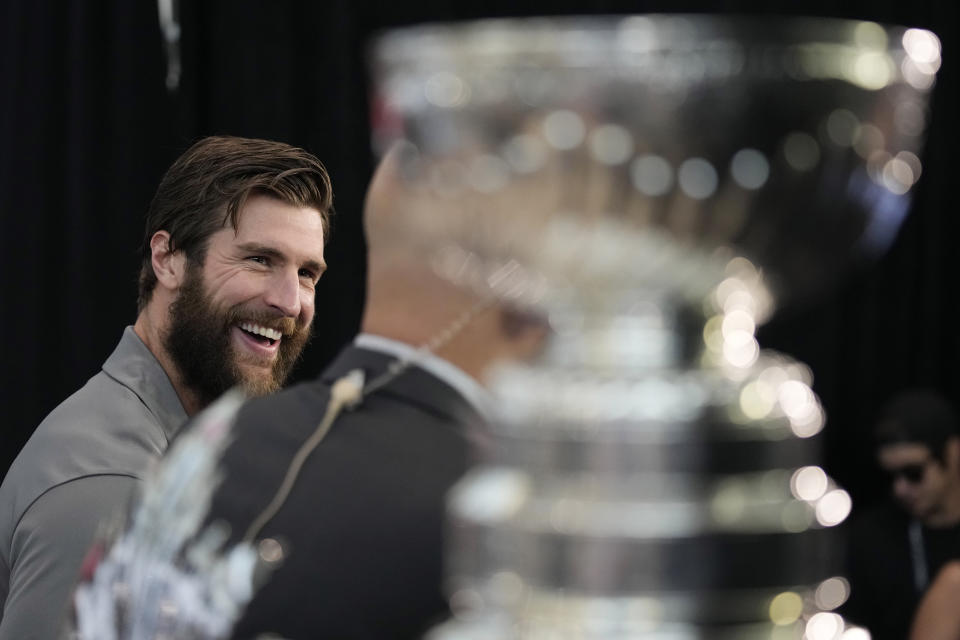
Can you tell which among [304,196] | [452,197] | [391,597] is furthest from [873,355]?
[452,197]

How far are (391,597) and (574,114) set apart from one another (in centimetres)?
35

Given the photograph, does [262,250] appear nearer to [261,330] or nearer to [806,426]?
[261,330]

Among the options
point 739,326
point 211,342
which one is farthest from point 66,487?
point 739,326

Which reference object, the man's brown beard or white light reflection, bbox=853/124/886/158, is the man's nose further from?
white light reflection, bbox=853/124/886/158

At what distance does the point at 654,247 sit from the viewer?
1.50 feet

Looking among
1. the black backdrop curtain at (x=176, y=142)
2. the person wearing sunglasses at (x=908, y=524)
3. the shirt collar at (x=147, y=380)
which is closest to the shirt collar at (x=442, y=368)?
the shirt collar at (x=147, y=380)

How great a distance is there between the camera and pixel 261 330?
5.97 feet

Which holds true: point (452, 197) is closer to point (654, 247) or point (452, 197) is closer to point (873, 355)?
point (654, 247)

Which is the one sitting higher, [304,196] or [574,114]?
[574,114]

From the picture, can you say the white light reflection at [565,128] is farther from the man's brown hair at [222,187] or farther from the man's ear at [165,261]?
the man's ear at [165,261]

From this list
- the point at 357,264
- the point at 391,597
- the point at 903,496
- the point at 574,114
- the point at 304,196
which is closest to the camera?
the point at 574,114

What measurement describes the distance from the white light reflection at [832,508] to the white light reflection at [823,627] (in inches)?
1.3

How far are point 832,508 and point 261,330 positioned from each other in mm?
1422

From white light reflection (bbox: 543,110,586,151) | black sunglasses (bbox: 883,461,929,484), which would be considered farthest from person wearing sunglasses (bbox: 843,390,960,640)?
white light reflection (bbox: 543,110,586,151)
